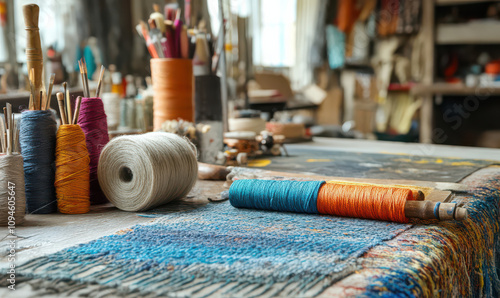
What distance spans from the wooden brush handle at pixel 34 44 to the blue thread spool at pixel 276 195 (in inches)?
20.0

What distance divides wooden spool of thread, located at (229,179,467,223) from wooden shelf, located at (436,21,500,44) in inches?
159

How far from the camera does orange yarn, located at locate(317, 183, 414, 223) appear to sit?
3.43 feet

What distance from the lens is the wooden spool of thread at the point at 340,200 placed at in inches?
40.4

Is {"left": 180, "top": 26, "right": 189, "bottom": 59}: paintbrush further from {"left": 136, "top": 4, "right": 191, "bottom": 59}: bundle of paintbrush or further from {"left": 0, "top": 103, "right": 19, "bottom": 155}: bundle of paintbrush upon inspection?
{"left": 0, "top": 103, "right": 19, "bottom": 155}: bundle of paintbrush

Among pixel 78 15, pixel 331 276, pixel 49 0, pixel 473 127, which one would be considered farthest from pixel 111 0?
pixel 331 276

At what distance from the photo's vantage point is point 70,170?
46.8 inches

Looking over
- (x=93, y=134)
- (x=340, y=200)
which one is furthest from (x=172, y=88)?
(x=340, y=200)

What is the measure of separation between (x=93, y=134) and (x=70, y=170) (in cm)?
14

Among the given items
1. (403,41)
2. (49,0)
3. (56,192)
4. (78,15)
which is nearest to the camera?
(56,192)

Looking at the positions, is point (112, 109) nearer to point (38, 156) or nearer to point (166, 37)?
point (166, 37)

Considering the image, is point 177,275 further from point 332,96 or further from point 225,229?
point 332,96

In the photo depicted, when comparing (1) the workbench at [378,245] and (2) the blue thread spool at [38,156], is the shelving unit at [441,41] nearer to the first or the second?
(1) the workbench at [378,245]

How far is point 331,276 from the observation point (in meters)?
0.76

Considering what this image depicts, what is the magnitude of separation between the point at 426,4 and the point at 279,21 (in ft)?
5.92
